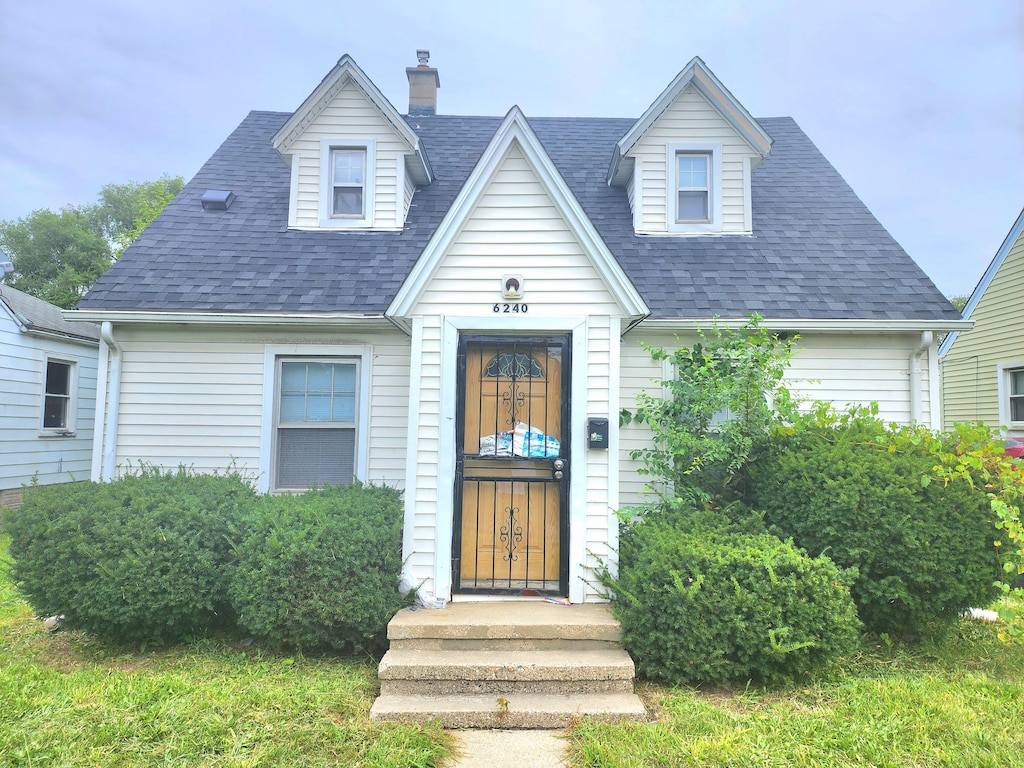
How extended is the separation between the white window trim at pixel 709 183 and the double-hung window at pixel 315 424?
482 cm

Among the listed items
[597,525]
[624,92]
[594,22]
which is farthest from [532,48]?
[624,92]

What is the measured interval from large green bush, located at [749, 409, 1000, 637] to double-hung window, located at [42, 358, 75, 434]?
13.4 m

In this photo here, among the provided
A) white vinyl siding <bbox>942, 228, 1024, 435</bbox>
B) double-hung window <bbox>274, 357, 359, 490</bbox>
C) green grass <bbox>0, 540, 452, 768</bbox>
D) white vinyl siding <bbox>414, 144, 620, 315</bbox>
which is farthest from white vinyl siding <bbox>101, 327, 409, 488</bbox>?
white vinyl siding <bbox>942, 228, 1024, 435</bbox>

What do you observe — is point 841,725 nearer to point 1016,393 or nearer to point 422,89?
point 422,89

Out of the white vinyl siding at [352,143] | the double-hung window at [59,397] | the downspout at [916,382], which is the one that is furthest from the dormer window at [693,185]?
the double-hung window at [59,397]

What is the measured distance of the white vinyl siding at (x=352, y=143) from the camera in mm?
7926

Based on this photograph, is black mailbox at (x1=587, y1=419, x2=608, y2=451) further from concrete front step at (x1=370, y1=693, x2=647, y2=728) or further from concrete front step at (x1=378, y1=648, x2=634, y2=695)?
concrete front step at (x1=370, y1=693, x2=647, y2=728)

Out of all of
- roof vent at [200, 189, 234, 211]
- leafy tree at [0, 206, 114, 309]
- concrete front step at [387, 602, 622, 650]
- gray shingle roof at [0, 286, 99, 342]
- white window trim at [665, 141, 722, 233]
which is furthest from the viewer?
leafy tree at [0, 206, 114, 309]

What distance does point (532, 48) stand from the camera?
1891 centimetres

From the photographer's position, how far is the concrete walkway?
3.26 metres

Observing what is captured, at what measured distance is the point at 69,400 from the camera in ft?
38.8

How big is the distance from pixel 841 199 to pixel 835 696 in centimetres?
733

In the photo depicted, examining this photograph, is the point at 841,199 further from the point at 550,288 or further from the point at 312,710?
the point at 312,710

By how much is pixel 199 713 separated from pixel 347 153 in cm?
704
